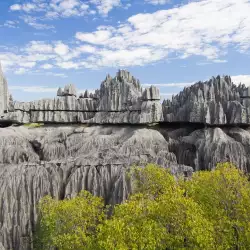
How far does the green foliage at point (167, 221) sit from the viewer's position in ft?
63.4

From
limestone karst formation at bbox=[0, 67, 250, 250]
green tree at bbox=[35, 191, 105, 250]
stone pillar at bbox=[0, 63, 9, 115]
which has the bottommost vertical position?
green tree at bbox=[35, 191, 105, 250]

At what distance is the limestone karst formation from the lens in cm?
3488

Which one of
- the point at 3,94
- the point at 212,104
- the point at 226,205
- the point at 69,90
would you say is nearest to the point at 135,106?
the point at 212,104

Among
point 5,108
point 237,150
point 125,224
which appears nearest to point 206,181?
point 125,224

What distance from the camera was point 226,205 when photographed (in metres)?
24.3

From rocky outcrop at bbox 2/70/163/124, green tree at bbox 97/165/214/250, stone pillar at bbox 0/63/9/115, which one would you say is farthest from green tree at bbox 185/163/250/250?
stone pillar at bbox 0/63/9/115

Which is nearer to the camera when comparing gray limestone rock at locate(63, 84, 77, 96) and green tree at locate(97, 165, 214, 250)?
green tree at locate(97, 165, 214, 250)

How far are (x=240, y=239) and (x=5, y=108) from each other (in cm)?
5910

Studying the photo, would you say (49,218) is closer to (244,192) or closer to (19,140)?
(244,192)

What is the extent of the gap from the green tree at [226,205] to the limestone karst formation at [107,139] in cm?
1051

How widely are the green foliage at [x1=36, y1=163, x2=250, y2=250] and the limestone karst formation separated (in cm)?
781

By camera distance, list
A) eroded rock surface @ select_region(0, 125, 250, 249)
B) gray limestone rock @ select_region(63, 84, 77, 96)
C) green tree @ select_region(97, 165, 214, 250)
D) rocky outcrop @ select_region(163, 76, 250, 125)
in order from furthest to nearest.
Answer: gray limestone rock @ select_region(63, 84, 77, 96) → rocky outcrop @ select_region(163, 76, 250, 125) → eroded rock surface @ select_region(0, 125, 250, 249) → green tree @ select_region(97, 165, 214, 250)

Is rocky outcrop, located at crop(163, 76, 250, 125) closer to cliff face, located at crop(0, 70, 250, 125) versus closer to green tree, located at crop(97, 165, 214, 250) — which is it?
cliff face, located at crop(0, 70, 250, 125)

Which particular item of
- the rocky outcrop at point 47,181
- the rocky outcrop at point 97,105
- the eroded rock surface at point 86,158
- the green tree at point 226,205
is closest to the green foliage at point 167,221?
the green tree at point 226,205
